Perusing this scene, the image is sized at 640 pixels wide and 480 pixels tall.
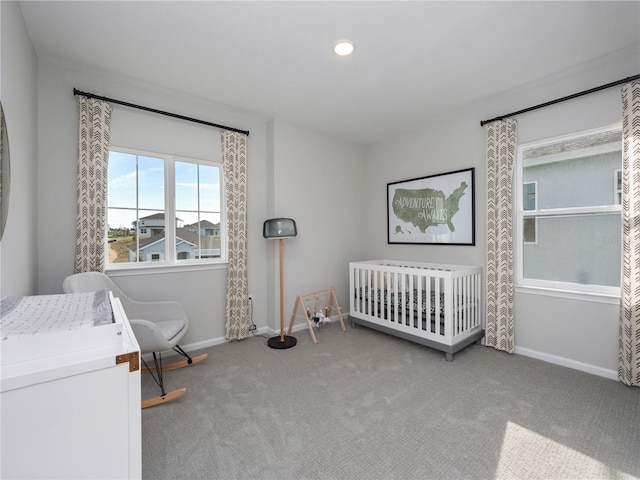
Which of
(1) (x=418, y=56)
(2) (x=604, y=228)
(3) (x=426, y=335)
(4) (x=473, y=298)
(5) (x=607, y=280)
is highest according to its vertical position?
(1) (x=418, y=56)

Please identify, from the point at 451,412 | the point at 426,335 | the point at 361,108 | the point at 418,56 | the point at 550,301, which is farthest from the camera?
the point at 361,108

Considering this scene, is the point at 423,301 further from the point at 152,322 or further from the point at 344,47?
the point at 152,322

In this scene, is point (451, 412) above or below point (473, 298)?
below

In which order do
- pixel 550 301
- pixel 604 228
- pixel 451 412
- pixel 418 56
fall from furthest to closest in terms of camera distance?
pixel 550 301 → pixel 604 228 → pixel 418 56 → pixel 451 412

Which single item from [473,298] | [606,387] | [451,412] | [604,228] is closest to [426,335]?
[473,298]

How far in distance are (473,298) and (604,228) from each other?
3.93ft

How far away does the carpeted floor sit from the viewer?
4.89 ft

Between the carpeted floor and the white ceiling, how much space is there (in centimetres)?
255

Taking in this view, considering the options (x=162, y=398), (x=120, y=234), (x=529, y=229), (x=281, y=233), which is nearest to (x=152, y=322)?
(x=162, y=398)

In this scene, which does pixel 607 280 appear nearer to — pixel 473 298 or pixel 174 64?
pixel 473 298

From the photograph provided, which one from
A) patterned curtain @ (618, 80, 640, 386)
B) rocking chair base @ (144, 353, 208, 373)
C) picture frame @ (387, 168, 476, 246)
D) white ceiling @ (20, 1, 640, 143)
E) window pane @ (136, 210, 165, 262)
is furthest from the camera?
picture frame @ (387, 168, 476, 246)

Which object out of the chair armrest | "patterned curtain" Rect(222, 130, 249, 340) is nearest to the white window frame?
"patterned curtain" Rect(222, 130, 249, 340)

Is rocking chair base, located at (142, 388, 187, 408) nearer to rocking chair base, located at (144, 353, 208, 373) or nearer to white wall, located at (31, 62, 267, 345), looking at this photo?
rocking chair base, located at (144, 353, 208, 373)

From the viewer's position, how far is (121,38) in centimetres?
207
